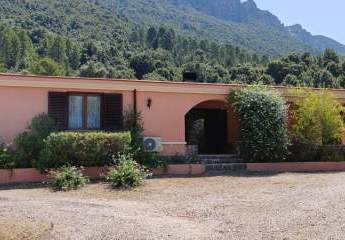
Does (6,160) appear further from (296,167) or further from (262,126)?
(296,167)

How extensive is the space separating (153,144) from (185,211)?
7336mm

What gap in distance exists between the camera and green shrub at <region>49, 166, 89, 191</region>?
50.1 ft

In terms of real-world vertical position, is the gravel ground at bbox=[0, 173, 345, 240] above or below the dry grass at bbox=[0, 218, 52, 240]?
below

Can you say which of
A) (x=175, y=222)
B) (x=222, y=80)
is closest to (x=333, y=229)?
(x=175, y=222)

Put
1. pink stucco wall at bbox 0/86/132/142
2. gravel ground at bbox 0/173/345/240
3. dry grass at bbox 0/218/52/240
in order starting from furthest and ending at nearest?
pink stucco wall at bbox 0/86/132/142, gravel ground at bbox 0/173/345/240, dry grass at bbox 0/218/52/240

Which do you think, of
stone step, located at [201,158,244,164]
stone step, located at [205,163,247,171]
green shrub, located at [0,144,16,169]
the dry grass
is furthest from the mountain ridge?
the dry grass

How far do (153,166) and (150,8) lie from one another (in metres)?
104

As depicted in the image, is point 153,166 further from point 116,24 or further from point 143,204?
point 116,24

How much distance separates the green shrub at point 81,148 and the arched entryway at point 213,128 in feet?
17.4

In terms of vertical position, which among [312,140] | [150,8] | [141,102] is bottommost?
[312,140]

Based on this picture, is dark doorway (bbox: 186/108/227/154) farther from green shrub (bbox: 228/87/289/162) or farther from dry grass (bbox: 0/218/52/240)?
dry grass (bbox: 0/218/52/240)

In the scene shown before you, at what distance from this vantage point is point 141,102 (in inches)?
750

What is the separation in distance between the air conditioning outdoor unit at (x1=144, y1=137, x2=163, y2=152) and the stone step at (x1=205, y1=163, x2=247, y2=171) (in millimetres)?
1846

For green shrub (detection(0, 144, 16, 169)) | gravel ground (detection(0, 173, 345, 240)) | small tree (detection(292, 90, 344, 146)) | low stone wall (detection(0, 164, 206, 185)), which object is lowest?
gravel ground (detection(0, 173, 345, 240))
